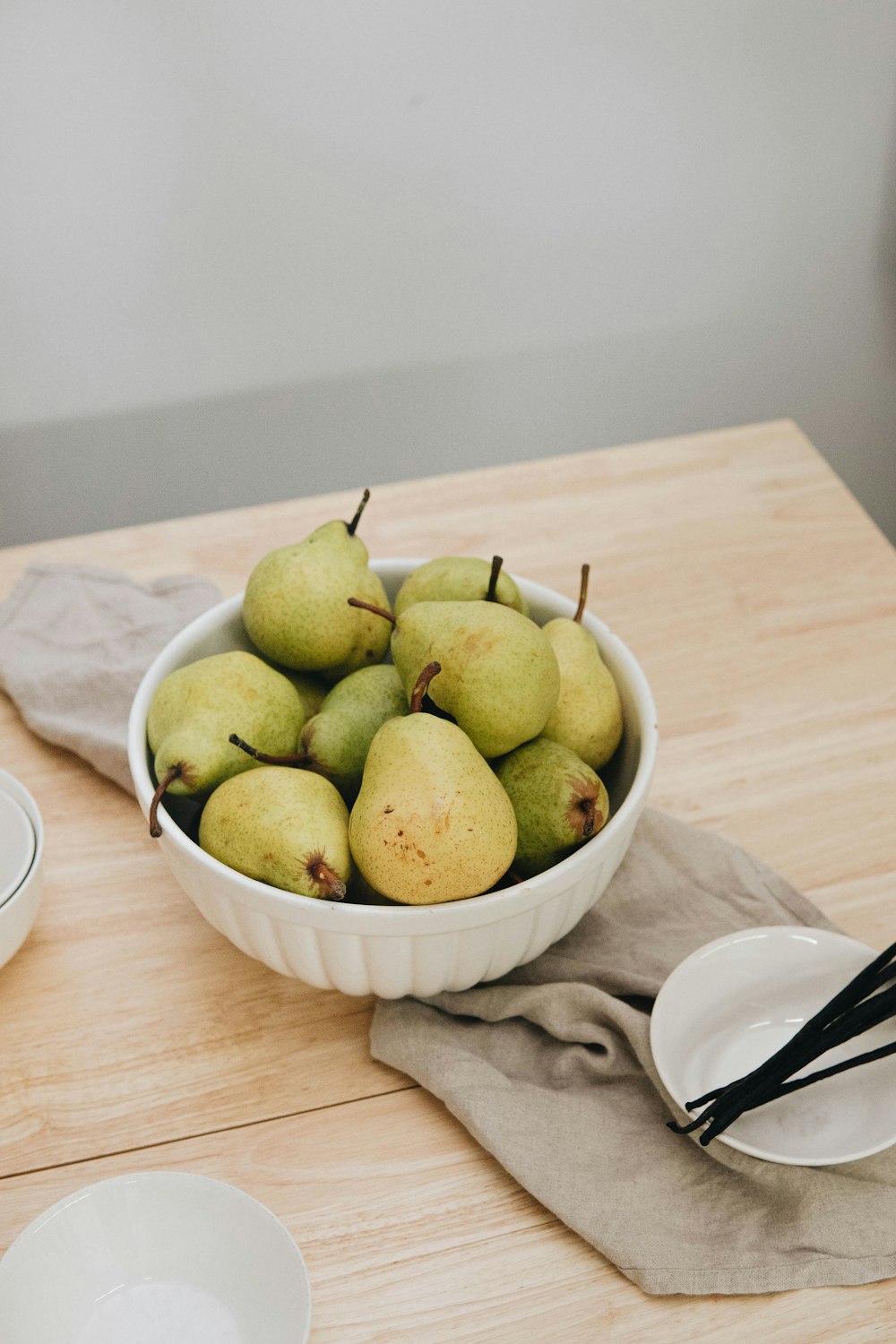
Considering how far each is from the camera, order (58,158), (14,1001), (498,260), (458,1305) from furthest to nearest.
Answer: (498,260) < (58,158) < (14,1001) < (458,1305)

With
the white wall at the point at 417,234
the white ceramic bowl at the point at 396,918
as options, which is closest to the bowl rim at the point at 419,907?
the white ceramic bowl at the point at 396,918

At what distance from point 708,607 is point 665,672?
0.08m

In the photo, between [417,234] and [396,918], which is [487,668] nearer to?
[396,918]

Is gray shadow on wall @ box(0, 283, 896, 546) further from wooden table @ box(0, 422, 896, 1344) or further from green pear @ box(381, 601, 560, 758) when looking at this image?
green pear @ box(381, 601, 560, 758)

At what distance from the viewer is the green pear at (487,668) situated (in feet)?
1.69

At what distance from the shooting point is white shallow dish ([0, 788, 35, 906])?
1.90ft

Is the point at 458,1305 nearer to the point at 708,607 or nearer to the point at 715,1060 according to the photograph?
the point at 715,1060

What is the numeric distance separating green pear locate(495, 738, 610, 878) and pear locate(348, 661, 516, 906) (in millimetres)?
26

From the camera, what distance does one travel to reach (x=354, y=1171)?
51cm

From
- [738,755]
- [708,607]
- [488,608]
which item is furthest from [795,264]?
[488,608]

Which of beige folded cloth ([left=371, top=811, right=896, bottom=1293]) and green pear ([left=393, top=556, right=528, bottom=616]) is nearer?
beige folded cloth ([left=371, top=811, right=896, bottom=1293])

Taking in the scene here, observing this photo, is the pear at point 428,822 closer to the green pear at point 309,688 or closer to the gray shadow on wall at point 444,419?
the green pear at point 309,688

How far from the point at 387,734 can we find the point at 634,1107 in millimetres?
198

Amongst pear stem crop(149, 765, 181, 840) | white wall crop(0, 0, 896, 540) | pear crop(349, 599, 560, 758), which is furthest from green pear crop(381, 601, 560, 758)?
white wall crop(0, 0, 896, 540)
